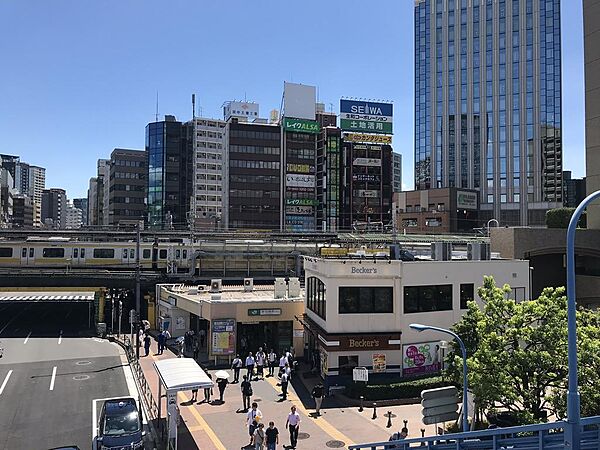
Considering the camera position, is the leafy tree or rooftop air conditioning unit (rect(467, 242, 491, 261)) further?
rooftop air conditioning unit (rect(467, 242, 491, 261))

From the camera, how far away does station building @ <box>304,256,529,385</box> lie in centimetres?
2697

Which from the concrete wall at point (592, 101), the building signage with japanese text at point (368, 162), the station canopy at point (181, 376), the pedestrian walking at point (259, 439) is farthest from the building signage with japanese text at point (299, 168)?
the pedestrian walking at point (259, 439)

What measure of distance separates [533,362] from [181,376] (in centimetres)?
1211

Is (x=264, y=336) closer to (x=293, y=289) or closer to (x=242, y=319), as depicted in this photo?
(x=242, y=319)

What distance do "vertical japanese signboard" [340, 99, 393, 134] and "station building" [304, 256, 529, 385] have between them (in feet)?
303

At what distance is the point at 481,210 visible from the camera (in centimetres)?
10775

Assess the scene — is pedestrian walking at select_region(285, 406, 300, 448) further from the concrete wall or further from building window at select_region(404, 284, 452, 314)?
the concrete wall

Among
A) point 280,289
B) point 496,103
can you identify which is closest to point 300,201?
point 496,103

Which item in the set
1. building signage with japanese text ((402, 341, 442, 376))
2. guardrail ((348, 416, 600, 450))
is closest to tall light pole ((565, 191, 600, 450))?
guardrail ((348, 416, 600, 450))

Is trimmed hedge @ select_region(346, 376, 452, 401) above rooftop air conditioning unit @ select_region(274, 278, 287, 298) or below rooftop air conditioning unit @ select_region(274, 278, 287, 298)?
below

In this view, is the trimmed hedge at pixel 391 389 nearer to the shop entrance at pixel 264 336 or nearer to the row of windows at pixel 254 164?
the shop entrance at pixel 264 336

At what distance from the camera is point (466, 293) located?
29828 mm

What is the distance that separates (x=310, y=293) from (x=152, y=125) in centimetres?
11043

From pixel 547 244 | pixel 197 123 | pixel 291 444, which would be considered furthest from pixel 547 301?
pixel 197 123
